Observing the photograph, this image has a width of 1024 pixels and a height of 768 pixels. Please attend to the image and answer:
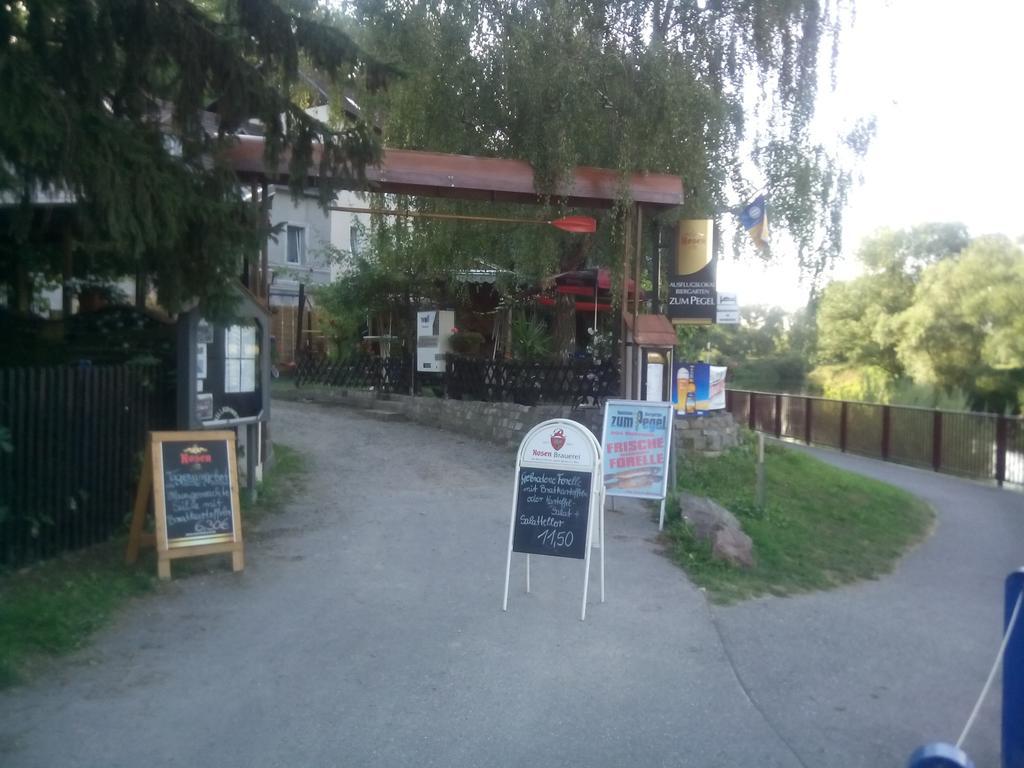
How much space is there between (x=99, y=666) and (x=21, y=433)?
2.42 metres

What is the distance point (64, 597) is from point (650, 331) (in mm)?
8047

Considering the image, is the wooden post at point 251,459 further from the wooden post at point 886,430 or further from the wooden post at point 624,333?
the wooden post at point 886,430

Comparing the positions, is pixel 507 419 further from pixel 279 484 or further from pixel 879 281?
pixel 879 281

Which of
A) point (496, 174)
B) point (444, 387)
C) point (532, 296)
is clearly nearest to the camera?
point (496, 174)

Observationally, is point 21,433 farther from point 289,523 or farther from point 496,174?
point 496,174

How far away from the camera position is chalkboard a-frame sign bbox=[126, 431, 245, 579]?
25.8 ft

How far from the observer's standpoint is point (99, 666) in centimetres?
620

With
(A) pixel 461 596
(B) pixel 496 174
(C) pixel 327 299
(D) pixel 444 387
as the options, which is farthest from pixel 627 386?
(C) pixel 327 299

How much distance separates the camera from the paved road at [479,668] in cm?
521

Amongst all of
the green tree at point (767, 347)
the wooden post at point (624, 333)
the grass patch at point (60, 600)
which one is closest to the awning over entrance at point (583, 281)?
the wooden post at point (624, 333)

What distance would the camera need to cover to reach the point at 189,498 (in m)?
8.02

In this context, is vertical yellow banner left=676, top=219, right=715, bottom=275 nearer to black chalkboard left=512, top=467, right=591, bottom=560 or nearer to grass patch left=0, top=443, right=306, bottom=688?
black chalkboard left=512, top=467, right=591, bottom=560

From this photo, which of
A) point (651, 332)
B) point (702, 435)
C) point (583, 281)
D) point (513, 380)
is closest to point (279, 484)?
point (513, 380)

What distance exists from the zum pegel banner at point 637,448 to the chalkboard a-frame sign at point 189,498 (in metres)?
3.76
